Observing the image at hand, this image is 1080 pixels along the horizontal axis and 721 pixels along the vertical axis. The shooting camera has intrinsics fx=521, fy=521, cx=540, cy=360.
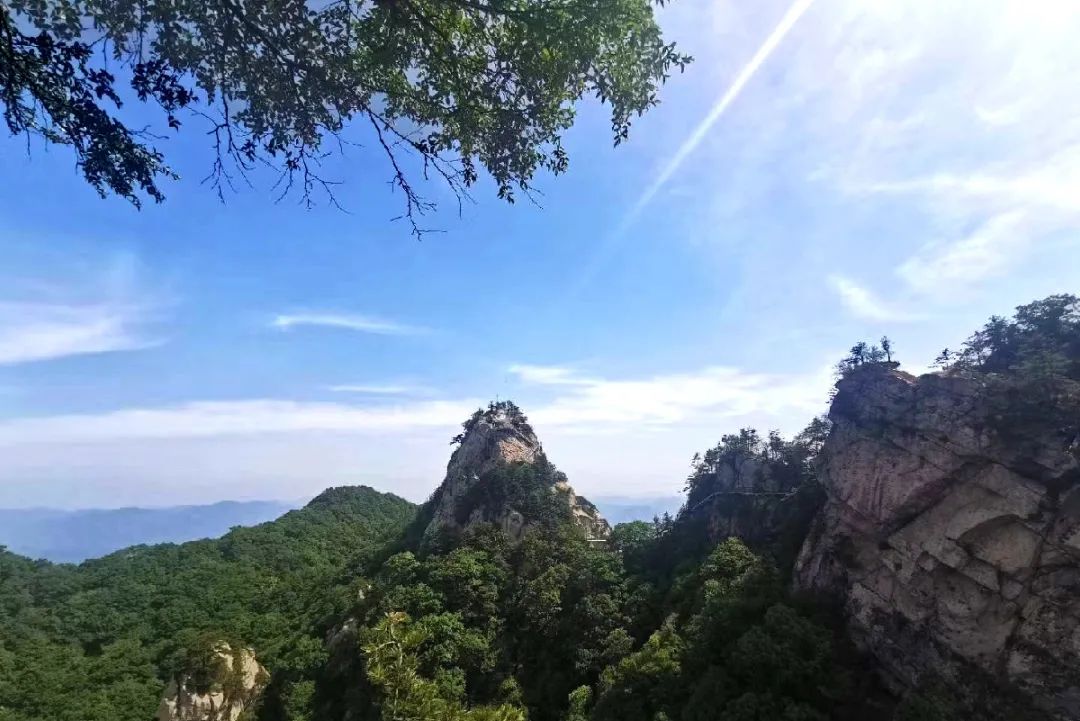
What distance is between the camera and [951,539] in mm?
19922

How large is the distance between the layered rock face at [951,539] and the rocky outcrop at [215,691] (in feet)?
98.9

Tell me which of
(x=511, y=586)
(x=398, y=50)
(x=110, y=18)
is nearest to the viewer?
(x=110, y=18)

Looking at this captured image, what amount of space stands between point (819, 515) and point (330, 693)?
1112 inches

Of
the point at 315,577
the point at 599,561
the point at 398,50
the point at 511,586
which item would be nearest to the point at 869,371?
the point at 599,561

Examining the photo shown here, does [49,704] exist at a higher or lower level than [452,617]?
lower

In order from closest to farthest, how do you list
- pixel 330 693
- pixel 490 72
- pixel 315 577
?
pixel 490 72 → pixel 330 693 → pixel 315 577

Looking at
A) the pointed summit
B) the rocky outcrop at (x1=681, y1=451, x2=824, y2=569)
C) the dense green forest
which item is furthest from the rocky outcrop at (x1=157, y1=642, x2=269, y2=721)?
the rocky outcrop at (x1=681, y1=451, x2=824, y2=569)

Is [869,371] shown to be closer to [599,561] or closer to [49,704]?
[599,561]

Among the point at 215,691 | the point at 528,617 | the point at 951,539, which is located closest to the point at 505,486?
the point at 528,617

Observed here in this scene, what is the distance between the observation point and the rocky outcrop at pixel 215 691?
26484 millimetres

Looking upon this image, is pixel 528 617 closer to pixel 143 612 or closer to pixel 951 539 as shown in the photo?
pixel 951 539

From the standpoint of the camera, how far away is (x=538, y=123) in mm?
5965

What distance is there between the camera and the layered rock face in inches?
683

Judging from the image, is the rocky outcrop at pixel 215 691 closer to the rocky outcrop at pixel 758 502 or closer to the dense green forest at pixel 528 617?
the dense green forest at pixel 528 617
